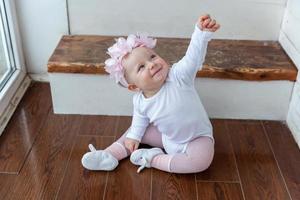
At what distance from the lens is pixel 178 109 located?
1311 millimetres

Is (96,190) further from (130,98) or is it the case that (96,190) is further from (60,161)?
(130,98)

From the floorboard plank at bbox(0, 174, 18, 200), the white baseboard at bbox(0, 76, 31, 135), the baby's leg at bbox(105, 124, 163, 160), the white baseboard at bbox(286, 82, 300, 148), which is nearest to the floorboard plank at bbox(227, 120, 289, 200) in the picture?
the white baseboard at bbox(286, 82, 300, 148)

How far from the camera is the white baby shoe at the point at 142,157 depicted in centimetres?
136

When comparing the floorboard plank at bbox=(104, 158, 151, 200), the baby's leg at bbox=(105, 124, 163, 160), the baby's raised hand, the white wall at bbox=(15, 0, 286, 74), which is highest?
the baby's raised hand

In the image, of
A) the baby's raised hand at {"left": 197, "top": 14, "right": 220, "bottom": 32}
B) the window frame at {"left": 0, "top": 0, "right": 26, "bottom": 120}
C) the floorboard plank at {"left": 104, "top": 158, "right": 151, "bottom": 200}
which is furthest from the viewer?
the window frame at {"left": 0, "top": 0, "right": 26, "bottom": 120}

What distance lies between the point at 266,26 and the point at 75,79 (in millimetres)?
788

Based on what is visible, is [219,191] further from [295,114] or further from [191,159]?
[295,114]

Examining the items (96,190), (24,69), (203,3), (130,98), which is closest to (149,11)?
(203,3)

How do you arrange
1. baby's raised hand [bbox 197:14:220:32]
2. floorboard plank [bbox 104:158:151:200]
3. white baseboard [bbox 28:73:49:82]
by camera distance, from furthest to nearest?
→ white baseboard [bbox 28:73:49:82], floorboard plank [bbox 104:158:151:200], baby's raised hand [bbox 197:14:220:32]

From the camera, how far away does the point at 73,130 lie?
155 cm

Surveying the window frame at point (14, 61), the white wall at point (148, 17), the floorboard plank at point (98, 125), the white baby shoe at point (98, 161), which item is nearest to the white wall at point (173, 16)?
the white wall at point (148, 17)

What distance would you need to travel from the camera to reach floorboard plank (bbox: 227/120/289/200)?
1.30m

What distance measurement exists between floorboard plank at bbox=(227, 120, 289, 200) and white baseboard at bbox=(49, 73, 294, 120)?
62 millimetres

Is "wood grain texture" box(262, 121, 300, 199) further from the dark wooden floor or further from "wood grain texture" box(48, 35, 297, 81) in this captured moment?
"wood grain texture" box(48, 35, 297, 81)
